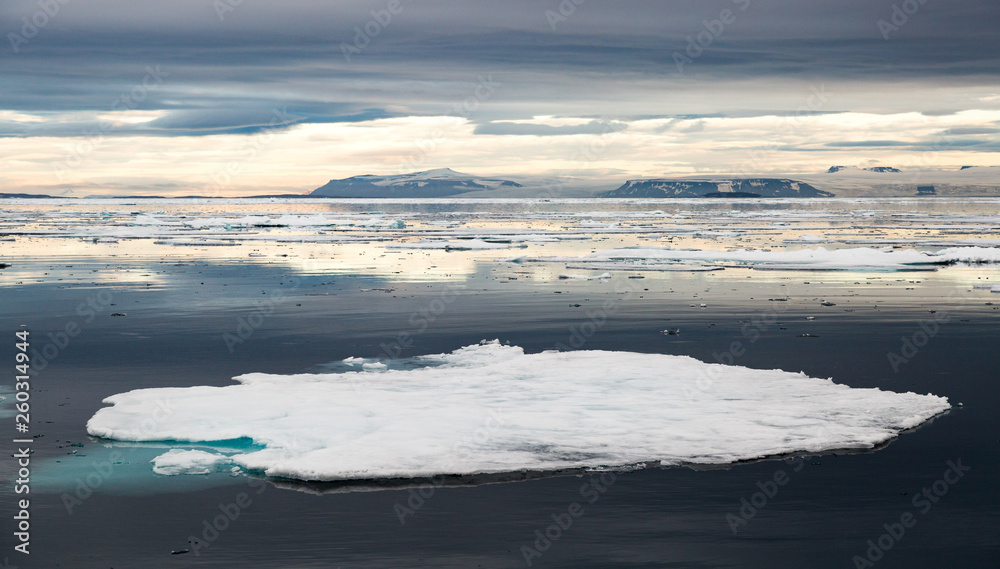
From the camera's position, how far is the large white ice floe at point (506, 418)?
8891 millimetres

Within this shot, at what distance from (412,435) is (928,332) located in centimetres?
1067

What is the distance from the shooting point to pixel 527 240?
1789 inches

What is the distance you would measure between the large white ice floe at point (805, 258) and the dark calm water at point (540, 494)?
40.7 feet

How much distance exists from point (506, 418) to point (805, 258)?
75.3 feet

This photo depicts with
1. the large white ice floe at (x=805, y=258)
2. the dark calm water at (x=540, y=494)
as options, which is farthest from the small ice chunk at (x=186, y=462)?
the large white ice floe at (x=805, y=258)

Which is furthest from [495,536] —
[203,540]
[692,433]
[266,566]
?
[692,433]

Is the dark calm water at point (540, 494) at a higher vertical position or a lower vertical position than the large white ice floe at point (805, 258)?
lower

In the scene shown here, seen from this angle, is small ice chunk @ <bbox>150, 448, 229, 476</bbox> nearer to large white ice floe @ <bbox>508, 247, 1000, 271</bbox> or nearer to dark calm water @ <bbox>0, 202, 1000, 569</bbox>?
dark calm water @ <bbox>0, 202, 1000, 569</bbox>

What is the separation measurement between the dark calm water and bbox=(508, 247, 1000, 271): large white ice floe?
12402 millimetres

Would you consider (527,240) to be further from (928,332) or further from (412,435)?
(412,435)

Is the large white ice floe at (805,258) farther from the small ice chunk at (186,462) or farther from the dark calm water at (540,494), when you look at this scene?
the small ice chunk at (186,462)

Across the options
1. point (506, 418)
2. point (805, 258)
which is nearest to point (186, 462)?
point (506, 418)

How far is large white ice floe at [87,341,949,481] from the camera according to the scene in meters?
8.89

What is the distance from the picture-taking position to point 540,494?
26.6 feet
